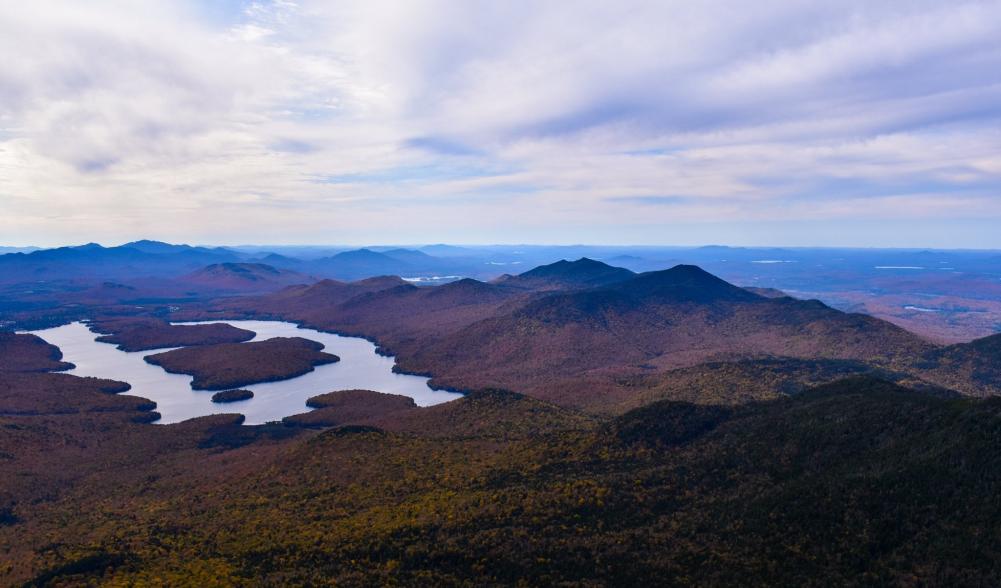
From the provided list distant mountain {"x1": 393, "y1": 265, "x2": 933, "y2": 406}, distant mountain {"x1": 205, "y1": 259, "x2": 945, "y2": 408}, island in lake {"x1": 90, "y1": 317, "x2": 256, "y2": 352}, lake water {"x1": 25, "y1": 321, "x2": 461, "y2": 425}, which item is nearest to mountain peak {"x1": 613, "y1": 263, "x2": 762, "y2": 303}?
distant mountain {"x1": 205, "y1": 259, "x2": 945, "y2": 408}

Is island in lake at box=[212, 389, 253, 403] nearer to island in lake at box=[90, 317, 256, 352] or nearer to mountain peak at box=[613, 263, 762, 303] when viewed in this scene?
island in lake at box=[90, 317, 256, 352]

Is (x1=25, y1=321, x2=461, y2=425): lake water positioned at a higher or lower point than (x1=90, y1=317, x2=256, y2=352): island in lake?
lower

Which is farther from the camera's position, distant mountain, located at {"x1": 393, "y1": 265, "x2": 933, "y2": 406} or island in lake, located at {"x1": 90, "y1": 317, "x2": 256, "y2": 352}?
island in lake, located at {"x1": 90, "y1": 317, "x2": 256, "y2": 352}

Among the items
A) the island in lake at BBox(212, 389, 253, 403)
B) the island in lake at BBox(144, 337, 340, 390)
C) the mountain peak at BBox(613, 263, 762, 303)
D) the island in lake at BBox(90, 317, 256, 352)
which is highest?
the mountain peak at BBox(613, 263, 762, 303)

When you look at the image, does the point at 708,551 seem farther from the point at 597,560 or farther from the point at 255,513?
the point at 255,513

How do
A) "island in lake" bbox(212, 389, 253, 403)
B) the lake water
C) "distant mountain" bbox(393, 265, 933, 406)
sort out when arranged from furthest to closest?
1. "distant mountain" bbox(393, 265, 933, 406)
2. "island in lake" bbox(212, 389, 253, 403)
3. the lake water

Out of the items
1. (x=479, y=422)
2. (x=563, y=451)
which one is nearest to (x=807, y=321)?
(x=479, y=422)

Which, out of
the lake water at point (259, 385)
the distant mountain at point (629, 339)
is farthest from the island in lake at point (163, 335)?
the distant mountain at point (629, 339)

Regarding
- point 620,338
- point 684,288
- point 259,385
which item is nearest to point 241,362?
point 259,385
